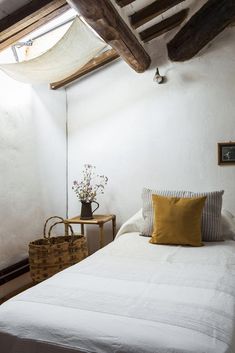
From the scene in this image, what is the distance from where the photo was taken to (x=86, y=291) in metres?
1.59

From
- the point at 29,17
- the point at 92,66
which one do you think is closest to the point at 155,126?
the point at 92,66

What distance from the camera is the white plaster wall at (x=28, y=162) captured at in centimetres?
283

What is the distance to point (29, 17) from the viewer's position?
6.86ft

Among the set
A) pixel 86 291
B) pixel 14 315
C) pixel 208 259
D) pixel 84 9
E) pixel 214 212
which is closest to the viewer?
pixel 14 315

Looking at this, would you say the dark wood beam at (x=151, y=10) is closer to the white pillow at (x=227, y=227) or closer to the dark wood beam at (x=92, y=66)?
the dark wood beam at (x=92, y=66)

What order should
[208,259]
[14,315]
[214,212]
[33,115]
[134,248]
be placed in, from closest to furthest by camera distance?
1. [14,315]
2. [208,259]
3. [134,248]
4. [214,212]
5. [33,115]

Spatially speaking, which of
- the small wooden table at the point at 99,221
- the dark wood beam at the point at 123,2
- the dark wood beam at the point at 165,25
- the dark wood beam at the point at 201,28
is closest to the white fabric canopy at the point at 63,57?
the dark wood beam at the point at 123,2

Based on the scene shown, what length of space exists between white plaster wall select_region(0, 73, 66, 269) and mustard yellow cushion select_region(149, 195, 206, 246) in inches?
49.3

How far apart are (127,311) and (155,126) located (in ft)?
7.60

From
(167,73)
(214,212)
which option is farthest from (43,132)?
(214,212)

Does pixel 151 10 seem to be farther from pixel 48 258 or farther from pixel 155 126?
pixel 48 258

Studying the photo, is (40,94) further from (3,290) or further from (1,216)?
(3,290)

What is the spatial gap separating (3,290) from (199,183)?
2.05 metres

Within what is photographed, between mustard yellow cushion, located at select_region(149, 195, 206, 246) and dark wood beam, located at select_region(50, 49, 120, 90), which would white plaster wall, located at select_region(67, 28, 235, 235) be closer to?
dark wood beam, located at select_region(50, 49, 120, 90)
